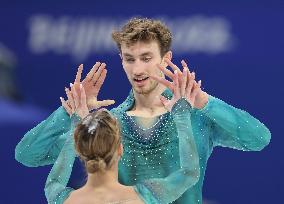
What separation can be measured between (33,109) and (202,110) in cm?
186

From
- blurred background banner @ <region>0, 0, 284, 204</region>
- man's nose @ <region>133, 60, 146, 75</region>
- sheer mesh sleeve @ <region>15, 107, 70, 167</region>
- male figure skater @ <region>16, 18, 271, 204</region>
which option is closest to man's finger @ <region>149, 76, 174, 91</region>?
male figure skater @ <region>16, 18, 271, 204</region>

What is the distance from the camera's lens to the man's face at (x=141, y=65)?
2764mm

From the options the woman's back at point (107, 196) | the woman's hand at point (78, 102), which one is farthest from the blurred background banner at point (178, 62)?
the woman's back at point (107, 196)

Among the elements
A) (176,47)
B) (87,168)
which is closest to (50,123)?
(87,168)

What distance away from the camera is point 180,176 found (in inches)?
96.7

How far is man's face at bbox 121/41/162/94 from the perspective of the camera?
2.76 meters

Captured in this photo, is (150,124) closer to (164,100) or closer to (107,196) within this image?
(164,100)

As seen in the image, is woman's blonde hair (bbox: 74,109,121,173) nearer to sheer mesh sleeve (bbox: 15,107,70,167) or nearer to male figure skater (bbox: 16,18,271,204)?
male figure skater (bbox: 16,18,271,204)

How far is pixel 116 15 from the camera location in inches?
170

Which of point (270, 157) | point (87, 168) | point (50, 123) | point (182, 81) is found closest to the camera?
point (87, 168)

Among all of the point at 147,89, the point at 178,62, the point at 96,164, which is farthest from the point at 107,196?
the point at 178,62

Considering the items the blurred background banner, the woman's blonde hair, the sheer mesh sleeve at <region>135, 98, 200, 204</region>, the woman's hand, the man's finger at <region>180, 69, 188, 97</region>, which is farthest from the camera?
the blurred background banner

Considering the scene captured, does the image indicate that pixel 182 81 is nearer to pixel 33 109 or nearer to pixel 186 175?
pixel 186 175

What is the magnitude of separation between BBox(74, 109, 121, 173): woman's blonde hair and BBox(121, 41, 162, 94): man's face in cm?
45
